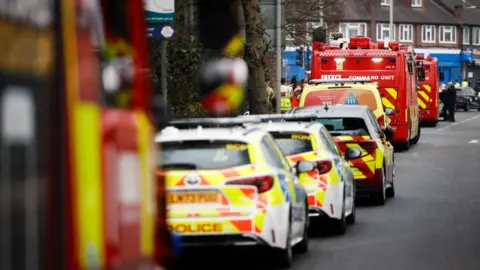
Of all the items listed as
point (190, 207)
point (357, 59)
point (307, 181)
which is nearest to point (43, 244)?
point (190, 207)

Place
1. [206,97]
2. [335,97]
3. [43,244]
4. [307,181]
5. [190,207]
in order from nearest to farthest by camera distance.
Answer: [43,244] → [206,97] → [190,207] → [307,181] → [335,97]

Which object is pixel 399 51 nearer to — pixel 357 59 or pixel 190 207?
pixel 357 59

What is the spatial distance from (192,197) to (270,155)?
1.23 metres

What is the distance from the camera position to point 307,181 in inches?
611

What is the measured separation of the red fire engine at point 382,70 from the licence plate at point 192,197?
79.2ft

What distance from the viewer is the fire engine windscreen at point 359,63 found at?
3603 cm

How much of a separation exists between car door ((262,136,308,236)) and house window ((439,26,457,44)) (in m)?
114

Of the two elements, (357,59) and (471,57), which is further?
(471,57)

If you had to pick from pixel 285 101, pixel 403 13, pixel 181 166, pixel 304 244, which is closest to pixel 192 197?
pixel 181 166

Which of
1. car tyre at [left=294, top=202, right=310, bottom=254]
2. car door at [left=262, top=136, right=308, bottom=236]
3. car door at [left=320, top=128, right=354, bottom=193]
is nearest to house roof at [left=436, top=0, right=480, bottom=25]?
car door at [left=320, top=128, right=354, bottom=193]

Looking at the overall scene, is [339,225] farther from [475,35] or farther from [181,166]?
[475,35]

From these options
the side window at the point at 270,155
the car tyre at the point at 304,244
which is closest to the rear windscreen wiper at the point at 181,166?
the side window at the point at 270,155

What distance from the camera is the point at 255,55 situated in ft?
97.4

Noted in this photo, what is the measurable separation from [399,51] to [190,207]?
2544 centimetres
